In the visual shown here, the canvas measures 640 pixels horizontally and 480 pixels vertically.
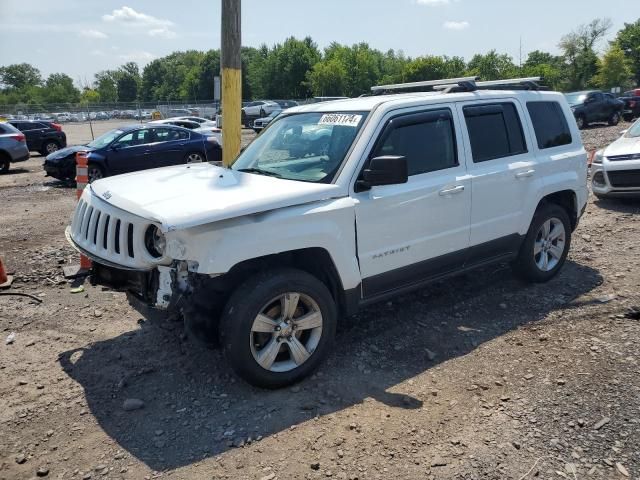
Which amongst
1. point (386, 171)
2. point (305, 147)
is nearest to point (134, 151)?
point (305, 147)

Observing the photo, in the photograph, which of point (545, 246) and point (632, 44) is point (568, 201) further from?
point (632, 44)

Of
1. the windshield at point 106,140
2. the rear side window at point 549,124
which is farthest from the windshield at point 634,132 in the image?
the windshield at point 106,140

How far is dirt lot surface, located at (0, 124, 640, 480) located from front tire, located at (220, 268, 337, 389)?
0.17 meters

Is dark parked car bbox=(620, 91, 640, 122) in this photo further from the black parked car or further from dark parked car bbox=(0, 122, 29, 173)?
dark parked car bbox=(0, 122, 29, 173)

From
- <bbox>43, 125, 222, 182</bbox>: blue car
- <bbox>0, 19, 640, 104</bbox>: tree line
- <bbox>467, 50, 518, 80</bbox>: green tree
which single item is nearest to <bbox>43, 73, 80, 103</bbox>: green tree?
<bbox>0, 19, 640, 104</bbox>: tree line

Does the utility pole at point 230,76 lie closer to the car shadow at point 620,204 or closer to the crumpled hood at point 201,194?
the crumpled hood at point 201,194

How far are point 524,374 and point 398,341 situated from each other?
39.8 inches

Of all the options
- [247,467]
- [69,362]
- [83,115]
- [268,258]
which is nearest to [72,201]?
[69,362]

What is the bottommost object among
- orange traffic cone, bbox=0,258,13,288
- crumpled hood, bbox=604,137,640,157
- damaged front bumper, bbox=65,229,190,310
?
orange traffic cone, bbox=0,258,13,288

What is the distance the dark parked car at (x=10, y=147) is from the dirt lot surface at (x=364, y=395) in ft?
42.1

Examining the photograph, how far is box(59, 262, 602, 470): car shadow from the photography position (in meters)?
3.42

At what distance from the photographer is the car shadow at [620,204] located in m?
8.85

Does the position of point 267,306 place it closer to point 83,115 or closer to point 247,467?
point 247,467

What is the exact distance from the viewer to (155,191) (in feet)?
12.9
